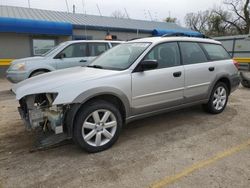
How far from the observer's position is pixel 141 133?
4.20m

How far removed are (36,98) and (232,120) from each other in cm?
389

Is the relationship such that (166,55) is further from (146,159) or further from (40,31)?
(40,31)

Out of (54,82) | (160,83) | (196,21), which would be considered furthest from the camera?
(196,21)

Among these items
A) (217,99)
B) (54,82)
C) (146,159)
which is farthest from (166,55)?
(54,82)

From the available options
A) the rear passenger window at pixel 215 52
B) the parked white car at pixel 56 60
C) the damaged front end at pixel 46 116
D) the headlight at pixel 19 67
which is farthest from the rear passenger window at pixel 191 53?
the headlight at pixel 19 67

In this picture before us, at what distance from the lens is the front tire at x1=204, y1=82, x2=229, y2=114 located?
506cm

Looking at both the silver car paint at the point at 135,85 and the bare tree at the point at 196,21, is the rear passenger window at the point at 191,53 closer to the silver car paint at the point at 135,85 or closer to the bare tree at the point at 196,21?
the silver car paint at the point at 135,85

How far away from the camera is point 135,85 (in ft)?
12.2

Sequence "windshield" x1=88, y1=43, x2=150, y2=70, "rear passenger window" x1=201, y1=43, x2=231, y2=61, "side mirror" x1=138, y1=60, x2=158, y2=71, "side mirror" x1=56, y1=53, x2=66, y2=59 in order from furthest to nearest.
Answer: "side mirror" x1=56, y1=53, x2=66, y2=59, "rear passenger window" x1=201, y1=43, x2=231, y2=61, "windshield" x1=88, y1=43, x2=150, y2=70, "side mirror" x1=138, y1=60, x2=158, y2=71

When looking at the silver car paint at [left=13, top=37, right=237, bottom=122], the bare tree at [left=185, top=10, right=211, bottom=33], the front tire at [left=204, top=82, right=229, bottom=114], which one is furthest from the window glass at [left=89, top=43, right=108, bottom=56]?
the bare tree at [left=185, top=10, right=211, bottom=33]

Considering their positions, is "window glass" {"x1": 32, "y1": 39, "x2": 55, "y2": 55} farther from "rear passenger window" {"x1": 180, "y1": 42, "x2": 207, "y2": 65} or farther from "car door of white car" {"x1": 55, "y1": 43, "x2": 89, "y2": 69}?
"rear passenger window" {"x1": 180, "y1": 42, "x2": 207, "y2": 65}

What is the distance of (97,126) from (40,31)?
11188mm

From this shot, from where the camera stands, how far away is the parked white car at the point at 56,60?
7.36m

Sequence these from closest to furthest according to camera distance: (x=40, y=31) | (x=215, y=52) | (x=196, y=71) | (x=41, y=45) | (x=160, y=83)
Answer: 1. (x=160, y=83)
2. (x=196, y=71)
3. (x=215, y=52)
4. (x=40, y=31)
5. (x=41, y=45)
